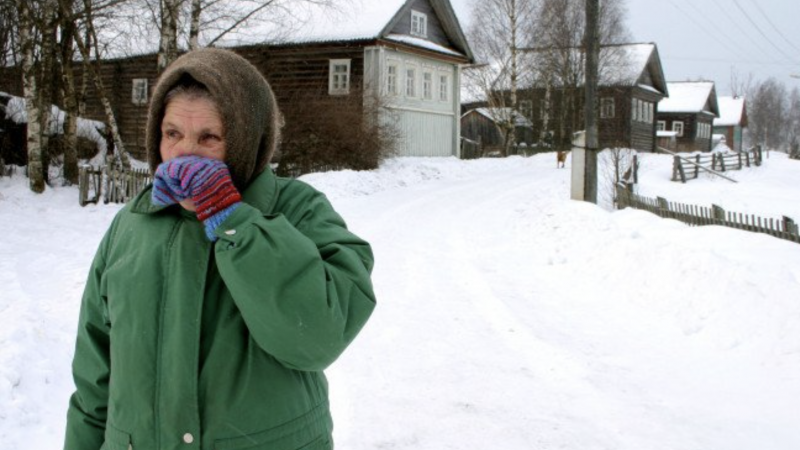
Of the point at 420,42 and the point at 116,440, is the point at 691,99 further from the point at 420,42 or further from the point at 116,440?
the point at 116,440

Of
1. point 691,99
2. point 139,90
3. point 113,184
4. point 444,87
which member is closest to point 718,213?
point 113,184

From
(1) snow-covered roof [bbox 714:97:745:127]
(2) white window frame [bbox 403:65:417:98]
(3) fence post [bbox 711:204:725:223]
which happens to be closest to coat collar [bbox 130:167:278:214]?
(3) fence post [bbox 711:204:725:223]

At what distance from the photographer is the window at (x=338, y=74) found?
88.2ft

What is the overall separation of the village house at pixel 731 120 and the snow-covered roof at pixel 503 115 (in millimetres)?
39753

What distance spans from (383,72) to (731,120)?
6425cm

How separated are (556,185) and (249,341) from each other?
20168 millimetres

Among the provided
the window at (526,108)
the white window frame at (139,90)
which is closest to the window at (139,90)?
the white window frame at (139,90)

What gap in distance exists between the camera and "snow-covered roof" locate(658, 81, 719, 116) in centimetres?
5847

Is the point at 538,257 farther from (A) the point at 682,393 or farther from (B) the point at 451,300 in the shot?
(A) the point at 682,393

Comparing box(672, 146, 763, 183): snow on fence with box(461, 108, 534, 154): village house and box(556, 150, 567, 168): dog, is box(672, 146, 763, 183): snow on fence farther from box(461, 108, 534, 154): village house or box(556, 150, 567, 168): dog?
box(461, 108, 534, 154): village house

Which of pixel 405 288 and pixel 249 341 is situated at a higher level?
pixel 249 341

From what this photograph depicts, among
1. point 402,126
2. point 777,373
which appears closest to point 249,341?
point 777,373

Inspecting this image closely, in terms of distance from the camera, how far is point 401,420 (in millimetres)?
4363

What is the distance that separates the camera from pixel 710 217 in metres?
10.9
